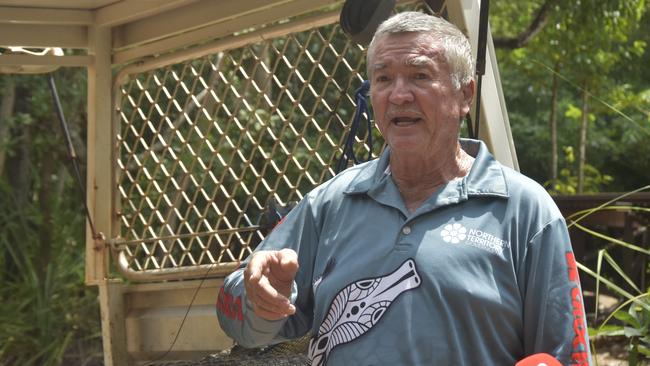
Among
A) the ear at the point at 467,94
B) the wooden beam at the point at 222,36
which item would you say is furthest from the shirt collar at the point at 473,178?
the wooden beam at the point at 222,36

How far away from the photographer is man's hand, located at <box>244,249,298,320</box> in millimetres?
2143

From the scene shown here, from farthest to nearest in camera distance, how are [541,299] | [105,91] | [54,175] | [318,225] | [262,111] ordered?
[54,175], [262,111], [105,91], [318,225], [541,299]

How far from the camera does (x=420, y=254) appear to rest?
225cm

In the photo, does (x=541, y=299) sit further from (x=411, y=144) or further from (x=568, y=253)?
(x=411, y=144)

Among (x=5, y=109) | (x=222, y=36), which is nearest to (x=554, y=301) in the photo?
(x=222, y=36)

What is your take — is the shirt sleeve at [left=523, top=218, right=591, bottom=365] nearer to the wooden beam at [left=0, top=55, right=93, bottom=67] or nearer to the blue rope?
the blue rope

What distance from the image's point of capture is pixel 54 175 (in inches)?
343

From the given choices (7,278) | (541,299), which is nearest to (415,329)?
(541,299)

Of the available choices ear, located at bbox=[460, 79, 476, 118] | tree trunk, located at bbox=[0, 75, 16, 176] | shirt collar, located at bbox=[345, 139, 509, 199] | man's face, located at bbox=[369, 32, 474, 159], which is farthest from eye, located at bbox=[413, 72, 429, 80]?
tree trunk, located at bbox=[0, 75, 16, 176]

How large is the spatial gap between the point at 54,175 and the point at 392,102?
6.81 metres

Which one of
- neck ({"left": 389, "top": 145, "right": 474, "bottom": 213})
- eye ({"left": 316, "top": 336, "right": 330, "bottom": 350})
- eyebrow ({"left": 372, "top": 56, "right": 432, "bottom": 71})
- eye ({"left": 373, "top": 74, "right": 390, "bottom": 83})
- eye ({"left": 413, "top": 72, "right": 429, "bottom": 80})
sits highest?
eyebrow ({"left": 372, "top": 56, "right": 432, "bottom": 71})

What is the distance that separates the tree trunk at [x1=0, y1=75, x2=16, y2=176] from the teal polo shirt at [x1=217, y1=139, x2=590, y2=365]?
5975mm

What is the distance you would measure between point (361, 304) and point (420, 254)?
17cm

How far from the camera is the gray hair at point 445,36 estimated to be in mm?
2350
